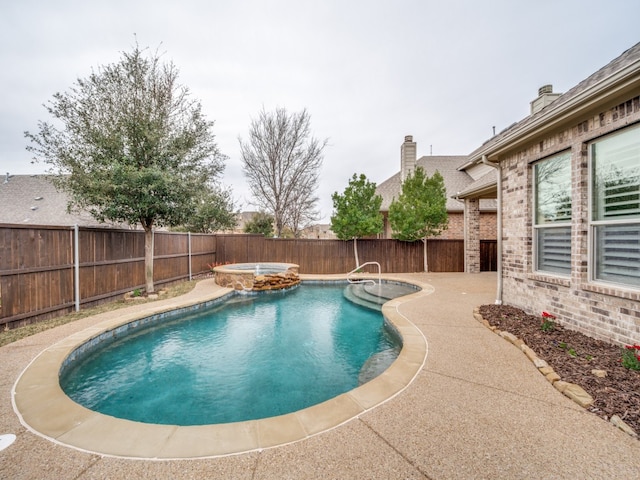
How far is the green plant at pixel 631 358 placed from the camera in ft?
9.39

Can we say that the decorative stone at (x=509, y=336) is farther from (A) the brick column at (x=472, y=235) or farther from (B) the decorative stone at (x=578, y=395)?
(A) the brick column at (x=472, y=235)

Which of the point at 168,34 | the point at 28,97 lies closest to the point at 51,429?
the point at 168,34

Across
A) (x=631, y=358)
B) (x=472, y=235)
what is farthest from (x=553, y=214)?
(x=472, y=235)

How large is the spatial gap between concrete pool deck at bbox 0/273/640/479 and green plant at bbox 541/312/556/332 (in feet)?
5.28

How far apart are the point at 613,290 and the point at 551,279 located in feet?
3.36

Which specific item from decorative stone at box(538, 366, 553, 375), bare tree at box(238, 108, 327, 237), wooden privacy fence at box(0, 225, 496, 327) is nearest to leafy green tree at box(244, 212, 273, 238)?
bare tree at box(238, 108, 327, 237)

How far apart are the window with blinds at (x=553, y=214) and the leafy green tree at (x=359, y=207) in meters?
7.12

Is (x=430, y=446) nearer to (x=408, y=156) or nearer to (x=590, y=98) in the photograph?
(x=590, y=98)

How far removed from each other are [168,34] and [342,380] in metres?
10.2

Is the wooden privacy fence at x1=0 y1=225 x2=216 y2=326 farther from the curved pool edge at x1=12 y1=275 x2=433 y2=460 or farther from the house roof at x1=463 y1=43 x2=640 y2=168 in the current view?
the house roof at x1=463 y1=43 x2=640 y2=168

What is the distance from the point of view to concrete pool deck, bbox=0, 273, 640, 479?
175 cm

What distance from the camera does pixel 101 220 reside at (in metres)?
7.38

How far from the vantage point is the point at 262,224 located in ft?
60.8

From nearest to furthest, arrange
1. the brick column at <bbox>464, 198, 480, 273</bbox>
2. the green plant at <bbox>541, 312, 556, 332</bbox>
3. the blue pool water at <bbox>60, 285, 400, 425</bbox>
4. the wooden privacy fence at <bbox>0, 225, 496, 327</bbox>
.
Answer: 1. the blue pool water at <bbox>60, 285, 400, 425</bbox>
2. the green plant at <bbox>541, 312, 556, 332</bbox>
3. the wooden privacy fence at <bbox>0, 225, 496, 327</bbox>
4. the brick column at <bbox>464, 198, 480, 273</bbox>
